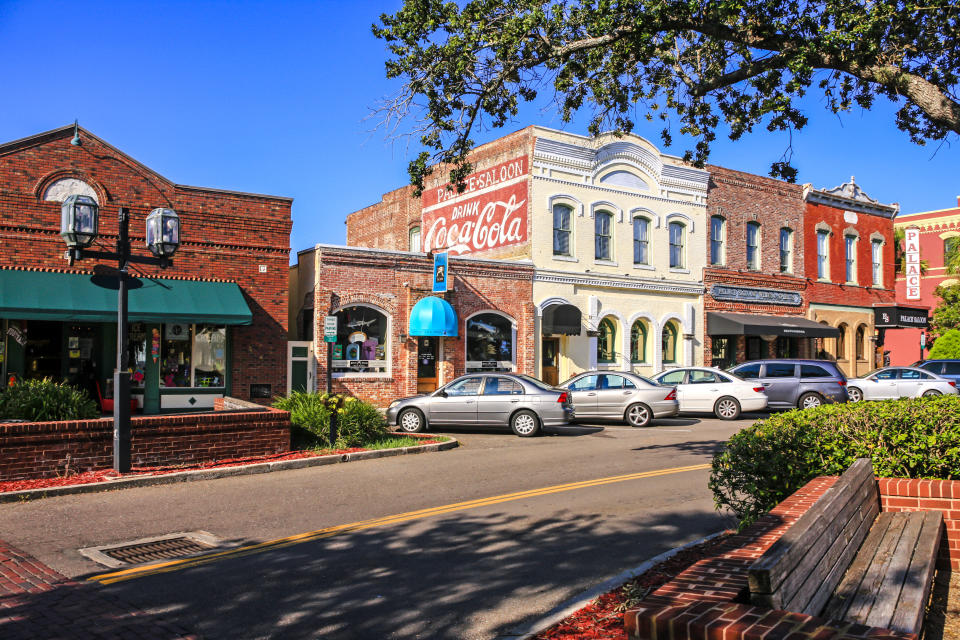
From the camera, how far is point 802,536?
160 inches

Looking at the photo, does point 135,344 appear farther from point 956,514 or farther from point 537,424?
point 956,514

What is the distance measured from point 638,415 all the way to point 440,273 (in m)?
7.29

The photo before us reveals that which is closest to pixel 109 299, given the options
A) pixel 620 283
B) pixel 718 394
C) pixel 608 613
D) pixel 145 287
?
pixel 145 287

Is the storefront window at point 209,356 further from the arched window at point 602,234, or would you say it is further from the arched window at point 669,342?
the arched window at point 669,342

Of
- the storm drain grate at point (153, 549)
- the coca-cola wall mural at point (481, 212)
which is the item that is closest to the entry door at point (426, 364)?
the coca-cola wall mural at point (481, 212)

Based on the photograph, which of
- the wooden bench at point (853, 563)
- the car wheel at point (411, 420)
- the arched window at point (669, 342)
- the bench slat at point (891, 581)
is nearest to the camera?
the wooden bench at point (853, 563)

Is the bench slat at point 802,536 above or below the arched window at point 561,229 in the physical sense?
below

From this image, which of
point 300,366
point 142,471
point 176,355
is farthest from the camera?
point 300,366

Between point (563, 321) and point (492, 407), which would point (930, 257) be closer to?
point (563, 321)

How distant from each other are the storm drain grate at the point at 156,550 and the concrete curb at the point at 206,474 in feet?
9.68

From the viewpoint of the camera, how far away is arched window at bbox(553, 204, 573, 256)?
83.1ft

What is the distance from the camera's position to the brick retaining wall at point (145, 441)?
10.1 meters


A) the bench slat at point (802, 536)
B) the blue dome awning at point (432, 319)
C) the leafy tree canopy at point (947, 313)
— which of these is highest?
the leafy tree canopy at point (947, 313)

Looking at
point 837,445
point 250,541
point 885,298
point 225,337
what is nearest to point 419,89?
point 250,541
